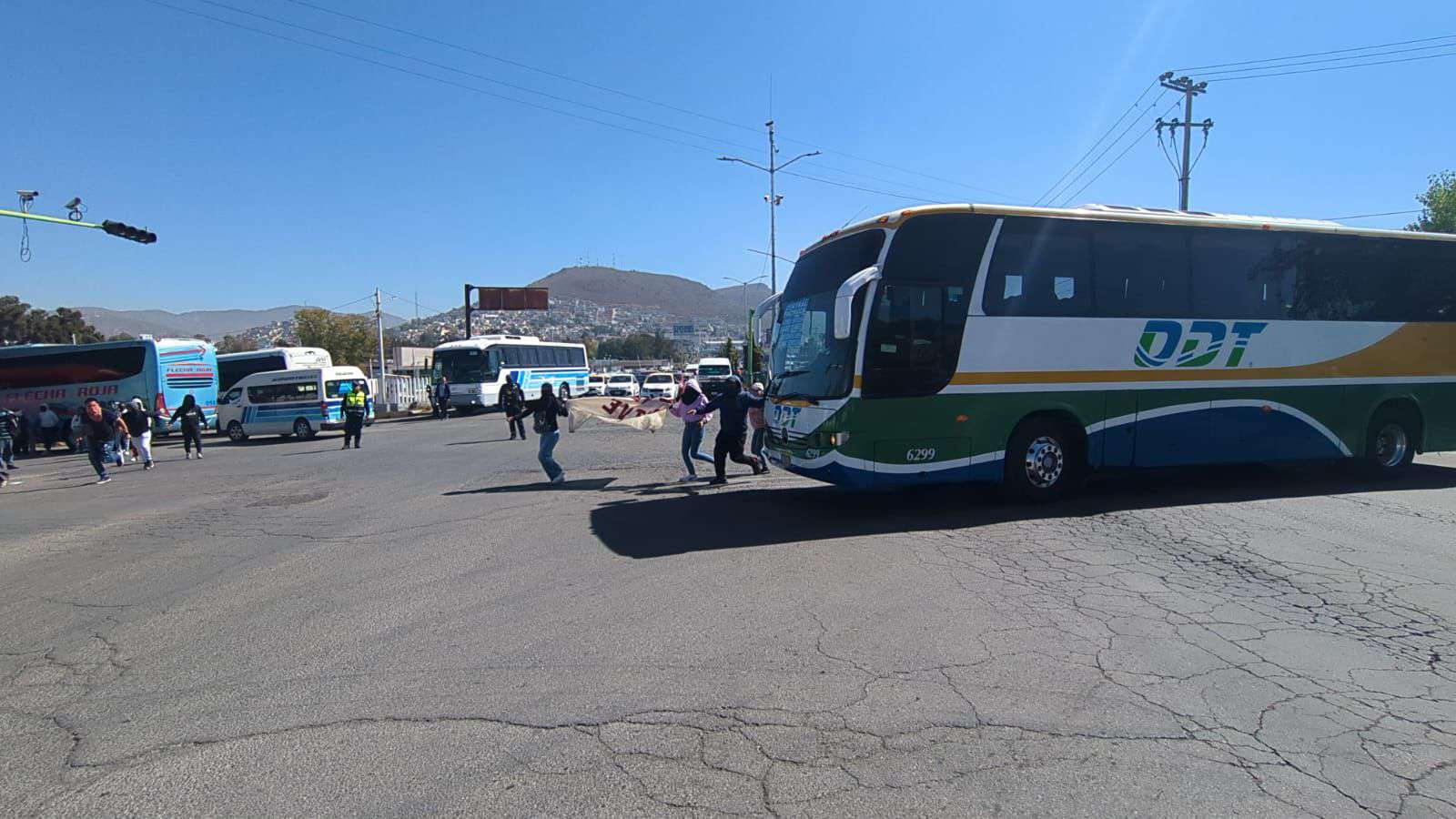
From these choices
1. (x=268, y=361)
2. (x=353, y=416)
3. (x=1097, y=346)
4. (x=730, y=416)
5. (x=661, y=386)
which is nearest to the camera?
(x=1097, y=346)

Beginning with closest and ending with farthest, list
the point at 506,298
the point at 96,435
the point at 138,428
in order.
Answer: the point at 96,435, the point at 138,428, the point at 506,298

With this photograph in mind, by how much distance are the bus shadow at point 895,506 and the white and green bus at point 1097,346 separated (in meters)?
0.51

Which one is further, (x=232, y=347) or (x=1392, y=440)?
(x=232, y=347)

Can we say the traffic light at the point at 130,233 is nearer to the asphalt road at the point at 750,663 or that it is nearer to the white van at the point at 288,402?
the white van at the point at 288,402

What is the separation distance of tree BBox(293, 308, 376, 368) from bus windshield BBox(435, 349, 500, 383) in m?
39.5

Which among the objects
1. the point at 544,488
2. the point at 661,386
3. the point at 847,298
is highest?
the point at 847,298

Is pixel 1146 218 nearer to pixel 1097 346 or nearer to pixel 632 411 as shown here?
pixel 1097 346

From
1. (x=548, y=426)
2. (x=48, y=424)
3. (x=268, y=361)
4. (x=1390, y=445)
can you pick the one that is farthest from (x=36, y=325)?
(x=1390, y=445)

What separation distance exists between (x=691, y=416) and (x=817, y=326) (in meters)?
3.61

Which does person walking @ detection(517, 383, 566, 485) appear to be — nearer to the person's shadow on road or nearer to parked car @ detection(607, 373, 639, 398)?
the person's shadow on road

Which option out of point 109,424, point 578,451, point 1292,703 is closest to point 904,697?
point 1292,703

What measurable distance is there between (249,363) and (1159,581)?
126ft

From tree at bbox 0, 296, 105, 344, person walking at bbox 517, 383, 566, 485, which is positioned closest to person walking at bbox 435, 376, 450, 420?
person walking at bbox 517, 383, 566, 485

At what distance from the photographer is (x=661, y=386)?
121ft
